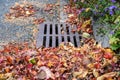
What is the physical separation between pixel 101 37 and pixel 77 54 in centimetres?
82

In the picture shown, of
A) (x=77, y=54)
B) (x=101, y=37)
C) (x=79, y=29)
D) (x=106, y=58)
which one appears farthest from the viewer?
(x=79, y=29)

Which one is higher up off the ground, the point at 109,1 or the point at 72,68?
the point at 109,1

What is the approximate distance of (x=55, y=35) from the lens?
5312mm

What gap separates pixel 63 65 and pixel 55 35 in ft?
5.13

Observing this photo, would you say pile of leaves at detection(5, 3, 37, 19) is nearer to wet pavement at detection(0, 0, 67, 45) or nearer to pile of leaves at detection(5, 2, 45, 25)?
pile of leaves at detection(5, 2, 45, 25)

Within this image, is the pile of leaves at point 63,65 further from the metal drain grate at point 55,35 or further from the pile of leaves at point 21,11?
the pile of leaves at point 21,11

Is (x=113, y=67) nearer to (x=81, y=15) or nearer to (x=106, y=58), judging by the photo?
(x=106, y=58)

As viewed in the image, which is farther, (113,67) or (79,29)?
(79,29)

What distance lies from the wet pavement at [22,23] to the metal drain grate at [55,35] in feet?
0.67

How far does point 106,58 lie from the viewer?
3707mm

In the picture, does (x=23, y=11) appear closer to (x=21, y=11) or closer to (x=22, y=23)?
(x=21, y=11)

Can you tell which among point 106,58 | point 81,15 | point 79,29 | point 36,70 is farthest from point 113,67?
point 81,15

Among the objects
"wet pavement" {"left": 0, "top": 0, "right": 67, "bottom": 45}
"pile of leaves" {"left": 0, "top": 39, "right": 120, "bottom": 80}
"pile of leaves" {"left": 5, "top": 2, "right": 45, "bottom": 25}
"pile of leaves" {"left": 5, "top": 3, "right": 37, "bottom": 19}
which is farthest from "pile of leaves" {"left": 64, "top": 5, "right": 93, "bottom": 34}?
"pile of leaves" {"left": 0, "top": 39, "right": 120, "bottom": 80}

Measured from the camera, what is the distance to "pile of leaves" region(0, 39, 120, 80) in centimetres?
350
